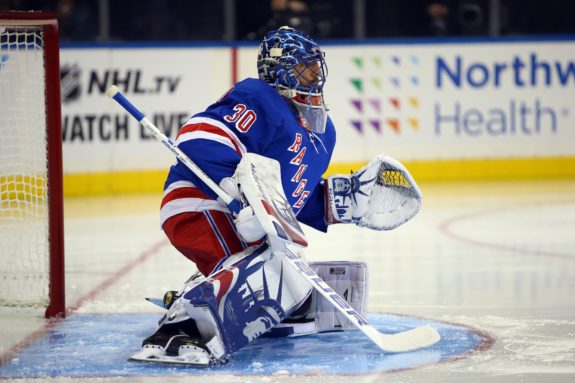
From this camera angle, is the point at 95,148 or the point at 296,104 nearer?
the point at 296,104

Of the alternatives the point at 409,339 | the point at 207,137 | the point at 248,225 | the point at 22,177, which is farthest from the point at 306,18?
the point at 248,225

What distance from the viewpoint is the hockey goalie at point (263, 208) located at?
10.7 feet

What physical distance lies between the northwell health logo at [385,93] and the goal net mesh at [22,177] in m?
2.49

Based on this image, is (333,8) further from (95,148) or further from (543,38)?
(95,148)

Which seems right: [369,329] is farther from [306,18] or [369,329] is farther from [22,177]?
[306,18]

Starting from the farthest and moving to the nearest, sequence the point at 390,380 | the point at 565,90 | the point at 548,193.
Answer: the point at 565,90
the point at 548,193
the point at 390,380

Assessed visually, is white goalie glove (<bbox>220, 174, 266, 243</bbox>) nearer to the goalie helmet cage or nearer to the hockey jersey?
the hockey jersey

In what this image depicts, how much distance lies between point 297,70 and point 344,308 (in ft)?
2.48

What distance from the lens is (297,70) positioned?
3635mm

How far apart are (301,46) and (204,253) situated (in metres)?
0.70

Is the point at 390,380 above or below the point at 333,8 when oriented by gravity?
below

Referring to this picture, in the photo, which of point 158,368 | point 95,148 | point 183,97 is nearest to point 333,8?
point 183,97

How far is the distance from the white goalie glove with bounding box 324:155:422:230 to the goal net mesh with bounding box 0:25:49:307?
1000 mm

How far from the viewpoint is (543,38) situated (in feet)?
28.0
